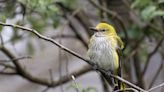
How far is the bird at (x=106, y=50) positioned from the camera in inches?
136

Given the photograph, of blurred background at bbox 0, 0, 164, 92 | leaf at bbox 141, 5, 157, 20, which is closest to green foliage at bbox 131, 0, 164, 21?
leaf at bbox 141, 5, 157, 20

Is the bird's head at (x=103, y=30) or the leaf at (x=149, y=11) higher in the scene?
the leaf at (x=149, y=11)

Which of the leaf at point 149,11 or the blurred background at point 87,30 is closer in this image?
the leaf at point 149,11

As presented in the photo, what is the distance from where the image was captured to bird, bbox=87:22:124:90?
345cm

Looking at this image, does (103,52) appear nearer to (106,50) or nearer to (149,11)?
(106,50)

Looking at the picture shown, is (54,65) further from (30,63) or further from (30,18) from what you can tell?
(30,18)

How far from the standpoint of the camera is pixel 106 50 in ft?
11.3

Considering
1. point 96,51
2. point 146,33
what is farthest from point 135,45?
point 96,51

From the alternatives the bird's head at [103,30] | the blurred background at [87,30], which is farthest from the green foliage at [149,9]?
the bird's head at [103,30]

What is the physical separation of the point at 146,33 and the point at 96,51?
132 centimetres

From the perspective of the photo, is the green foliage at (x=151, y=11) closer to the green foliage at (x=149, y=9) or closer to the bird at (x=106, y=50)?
the green foliage at (x=149, y=9)

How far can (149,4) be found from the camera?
3.99 metres

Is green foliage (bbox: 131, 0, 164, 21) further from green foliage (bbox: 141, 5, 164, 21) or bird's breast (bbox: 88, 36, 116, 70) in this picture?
bird's breast (bbox: 88, 36, 116, 70)

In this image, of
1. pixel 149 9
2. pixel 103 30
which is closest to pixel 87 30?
pixel 149 9
